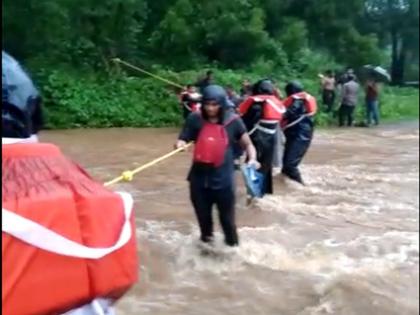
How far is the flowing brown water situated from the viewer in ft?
12.1

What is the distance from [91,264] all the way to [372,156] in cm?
867

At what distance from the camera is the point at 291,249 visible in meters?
5.29

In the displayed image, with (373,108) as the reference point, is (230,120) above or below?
below

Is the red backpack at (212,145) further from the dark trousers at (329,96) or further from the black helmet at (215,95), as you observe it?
the dark trousers at (329,96)

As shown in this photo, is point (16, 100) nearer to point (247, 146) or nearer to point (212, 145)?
point (212, 145)

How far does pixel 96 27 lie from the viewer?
5.68 meters

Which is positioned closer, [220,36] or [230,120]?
[220,36]

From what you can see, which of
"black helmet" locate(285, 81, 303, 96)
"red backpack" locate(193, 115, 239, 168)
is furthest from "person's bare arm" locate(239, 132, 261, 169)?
"black helmet" locate(285, 81, 303, 96)

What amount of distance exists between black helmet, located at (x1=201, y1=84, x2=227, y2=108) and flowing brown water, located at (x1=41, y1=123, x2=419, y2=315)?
0.87 metres

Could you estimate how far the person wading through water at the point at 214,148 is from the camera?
4.56 meters

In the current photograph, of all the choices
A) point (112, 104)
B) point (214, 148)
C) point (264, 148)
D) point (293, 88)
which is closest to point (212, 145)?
point (214, 148)

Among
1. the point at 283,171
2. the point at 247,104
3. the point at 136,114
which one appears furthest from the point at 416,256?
the point at 136,114

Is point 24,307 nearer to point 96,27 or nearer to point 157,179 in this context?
point 96,27

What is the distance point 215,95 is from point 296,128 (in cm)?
311
